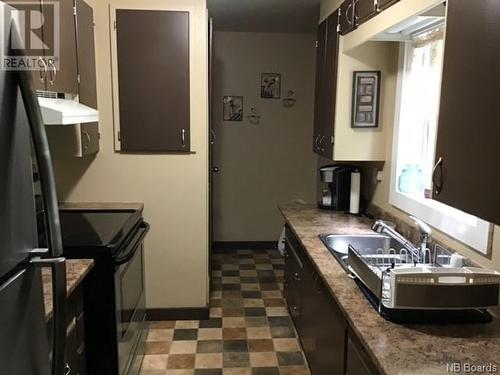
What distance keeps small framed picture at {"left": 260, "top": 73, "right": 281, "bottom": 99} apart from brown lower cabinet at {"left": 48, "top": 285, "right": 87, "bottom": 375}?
3263 millimetres

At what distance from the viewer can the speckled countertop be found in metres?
1.59

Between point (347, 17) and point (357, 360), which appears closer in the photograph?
point (357, 360)

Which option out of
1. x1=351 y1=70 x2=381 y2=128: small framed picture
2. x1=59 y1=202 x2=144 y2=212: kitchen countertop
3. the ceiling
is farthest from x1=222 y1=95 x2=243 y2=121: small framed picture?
x1=351 y1=70 x2=381 y2=128: small framed picture

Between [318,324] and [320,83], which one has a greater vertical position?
[320,83]

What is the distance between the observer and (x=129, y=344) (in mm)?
2438

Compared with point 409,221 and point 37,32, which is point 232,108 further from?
point 37,32

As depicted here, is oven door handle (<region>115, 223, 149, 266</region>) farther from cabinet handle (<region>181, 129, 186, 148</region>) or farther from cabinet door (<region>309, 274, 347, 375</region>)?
cabinet door (<region>309, 274, 347, 375</region>)

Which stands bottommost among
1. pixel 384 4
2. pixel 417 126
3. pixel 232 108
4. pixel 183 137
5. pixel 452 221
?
pixel 452 221

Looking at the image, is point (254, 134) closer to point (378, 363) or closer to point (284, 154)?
point (284, 154)

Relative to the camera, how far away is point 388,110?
284 centimetres

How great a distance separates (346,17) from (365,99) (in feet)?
1.78

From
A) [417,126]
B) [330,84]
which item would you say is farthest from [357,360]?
[330,84]

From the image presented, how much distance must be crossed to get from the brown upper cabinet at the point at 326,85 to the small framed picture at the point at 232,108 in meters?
1.49

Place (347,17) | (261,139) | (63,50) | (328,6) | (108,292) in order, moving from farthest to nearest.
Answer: (261,139)
(328,6)
(347,17)
(63,50)
(108,292)
